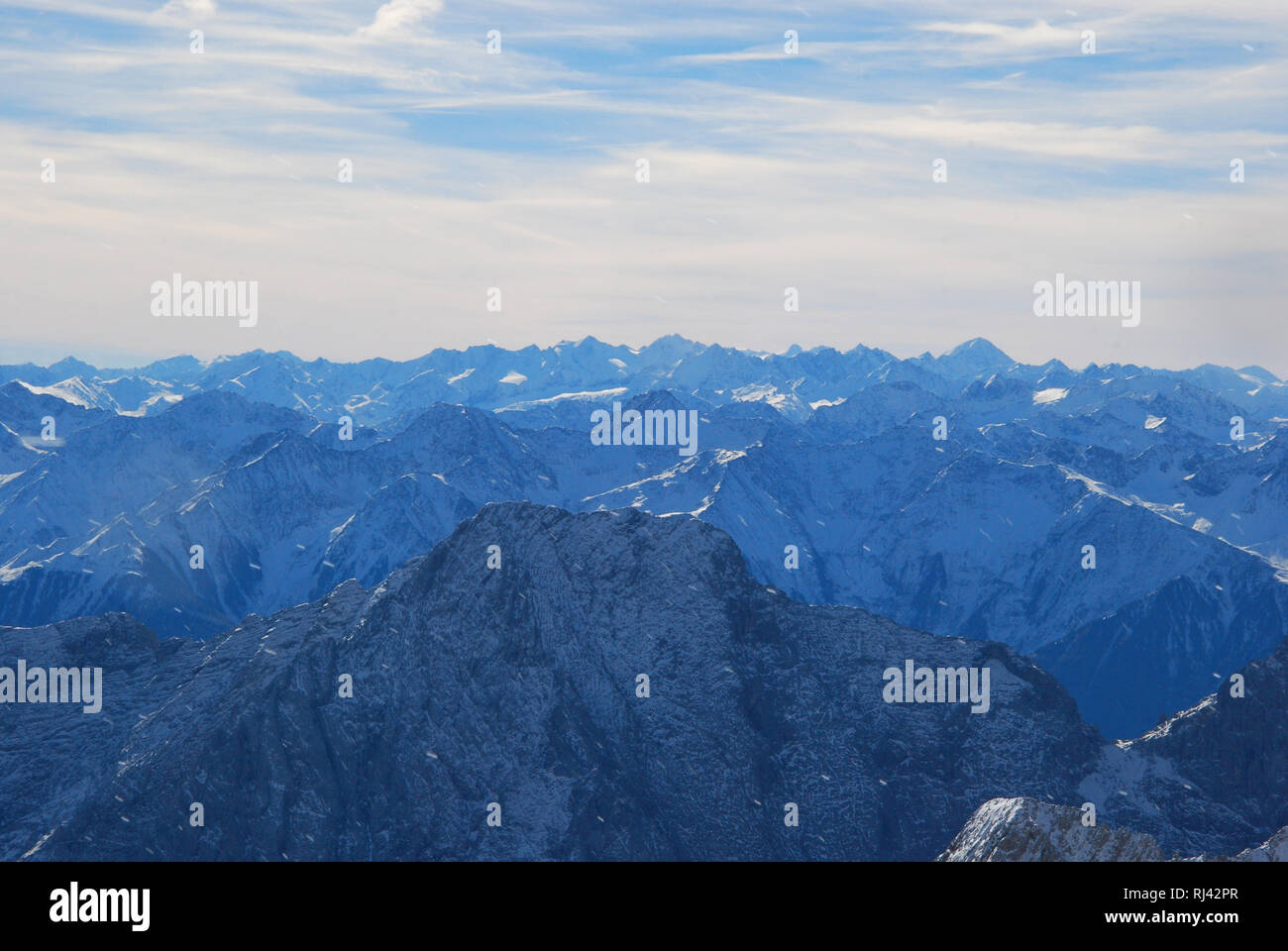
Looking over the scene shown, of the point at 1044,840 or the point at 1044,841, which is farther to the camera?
the point at 1044,840
